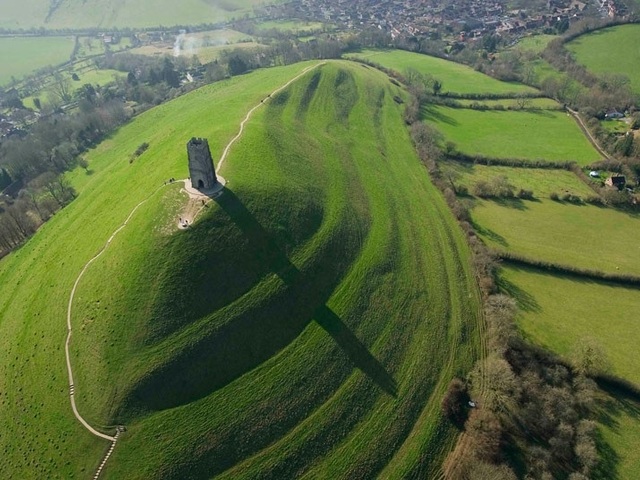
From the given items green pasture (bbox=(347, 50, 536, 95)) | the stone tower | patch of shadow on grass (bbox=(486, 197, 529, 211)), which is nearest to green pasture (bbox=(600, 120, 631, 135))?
green pasture (bbox=(347, 50, 536, 95))

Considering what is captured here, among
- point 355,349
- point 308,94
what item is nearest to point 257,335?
point 355,349

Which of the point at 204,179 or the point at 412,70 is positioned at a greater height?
the point at 204,179

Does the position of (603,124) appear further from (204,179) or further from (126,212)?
(126,212)

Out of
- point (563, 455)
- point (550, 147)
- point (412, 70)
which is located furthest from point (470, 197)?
point (412, 70)

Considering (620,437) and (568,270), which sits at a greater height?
(568,270)

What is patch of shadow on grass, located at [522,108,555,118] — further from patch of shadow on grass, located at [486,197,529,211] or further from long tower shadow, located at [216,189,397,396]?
long tower shadow, located at [216,189,397,396]

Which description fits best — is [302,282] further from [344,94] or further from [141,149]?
[344,94]

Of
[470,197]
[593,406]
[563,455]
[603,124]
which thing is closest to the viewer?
[563,455]
